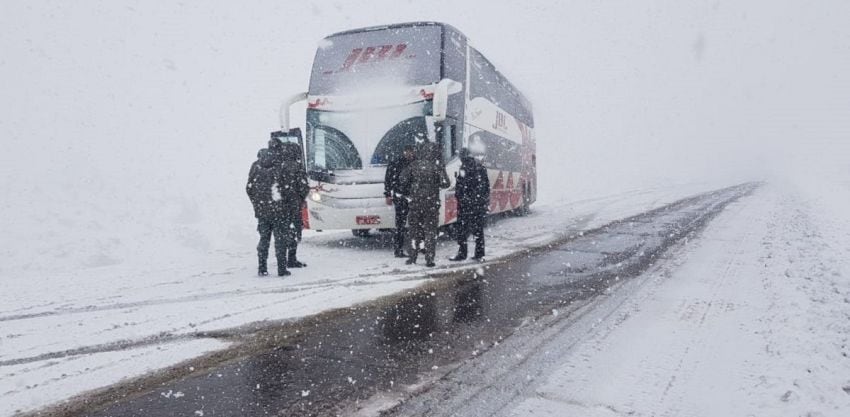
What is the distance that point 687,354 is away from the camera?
3723 mm

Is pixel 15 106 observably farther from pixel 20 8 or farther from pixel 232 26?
pixel 232 26

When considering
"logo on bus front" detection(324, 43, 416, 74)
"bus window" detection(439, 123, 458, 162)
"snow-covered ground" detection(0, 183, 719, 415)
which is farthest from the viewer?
"logo on bus front" detection(324, 43, 416, 74)

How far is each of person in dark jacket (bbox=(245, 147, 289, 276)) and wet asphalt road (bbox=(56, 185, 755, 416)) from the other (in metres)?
A: 2.20

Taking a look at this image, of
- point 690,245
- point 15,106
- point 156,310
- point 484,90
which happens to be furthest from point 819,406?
point 15,106

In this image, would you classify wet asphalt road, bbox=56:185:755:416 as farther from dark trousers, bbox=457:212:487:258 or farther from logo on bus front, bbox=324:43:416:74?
logo on bus front, bbox=324:43:416:74

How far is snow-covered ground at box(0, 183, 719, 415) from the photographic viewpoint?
349 cm

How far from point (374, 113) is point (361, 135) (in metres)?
0.45

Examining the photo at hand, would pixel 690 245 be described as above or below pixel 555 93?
below

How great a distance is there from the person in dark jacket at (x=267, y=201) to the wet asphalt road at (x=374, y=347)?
220cm

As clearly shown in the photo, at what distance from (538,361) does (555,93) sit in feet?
237

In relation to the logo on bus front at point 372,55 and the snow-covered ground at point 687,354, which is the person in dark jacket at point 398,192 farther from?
the snow-covered ground at point 687,354

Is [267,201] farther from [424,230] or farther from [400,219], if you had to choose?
[400,219]

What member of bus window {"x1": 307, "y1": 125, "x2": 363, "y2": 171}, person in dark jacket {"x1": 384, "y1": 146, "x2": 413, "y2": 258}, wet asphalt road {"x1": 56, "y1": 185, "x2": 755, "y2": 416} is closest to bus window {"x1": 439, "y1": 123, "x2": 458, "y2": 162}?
person in dark jacket {"x1": 384, "y1": 146, "x2": 413, "y2": 258}

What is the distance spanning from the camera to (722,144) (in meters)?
92.3
